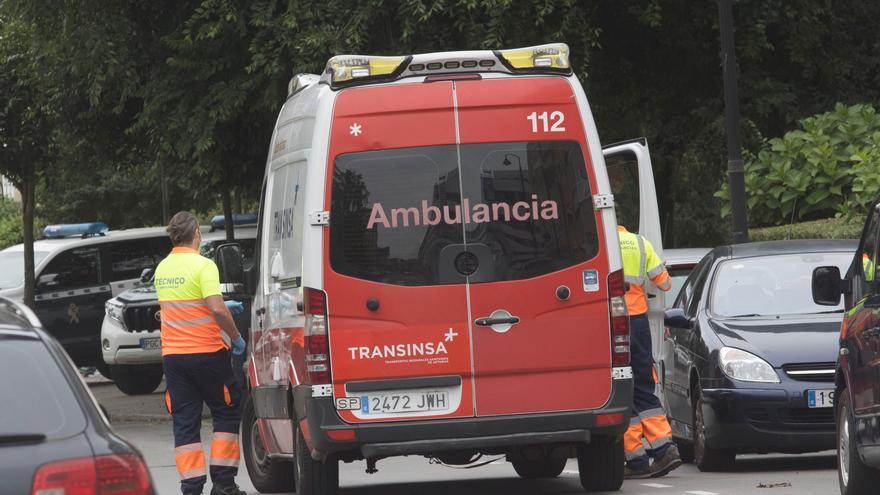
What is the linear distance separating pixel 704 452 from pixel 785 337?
3.18 feet

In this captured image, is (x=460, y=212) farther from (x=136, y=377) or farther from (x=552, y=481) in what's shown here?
(x=136, y=377)

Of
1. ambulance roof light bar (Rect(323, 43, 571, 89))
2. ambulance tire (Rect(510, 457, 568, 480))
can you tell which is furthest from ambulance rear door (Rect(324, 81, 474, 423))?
ambulance tire (Rect(510, 457, 568, 480))

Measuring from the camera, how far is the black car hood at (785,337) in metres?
11.5

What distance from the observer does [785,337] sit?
11711mm

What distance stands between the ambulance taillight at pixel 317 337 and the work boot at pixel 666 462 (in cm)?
308

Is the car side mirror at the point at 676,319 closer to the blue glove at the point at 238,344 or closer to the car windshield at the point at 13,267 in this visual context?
the blue glove at the point at 238,344

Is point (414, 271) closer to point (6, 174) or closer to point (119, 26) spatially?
point (119, 26)

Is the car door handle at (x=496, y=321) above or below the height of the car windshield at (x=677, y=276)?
below

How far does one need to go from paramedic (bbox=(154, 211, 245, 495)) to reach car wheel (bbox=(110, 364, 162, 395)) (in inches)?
508

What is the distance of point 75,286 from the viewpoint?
2448 centimetres

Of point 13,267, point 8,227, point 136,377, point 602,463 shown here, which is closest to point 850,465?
point 602,463

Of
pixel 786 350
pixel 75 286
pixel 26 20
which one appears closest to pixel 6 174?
pixel 75 286

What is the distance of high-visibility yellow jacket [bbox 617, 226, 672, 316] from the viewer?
38.3 feet

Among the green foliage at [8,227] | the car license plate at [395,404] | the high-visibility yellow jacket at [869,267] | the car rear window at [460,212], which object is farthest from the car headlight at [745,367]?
the green foliage at [8,227]
